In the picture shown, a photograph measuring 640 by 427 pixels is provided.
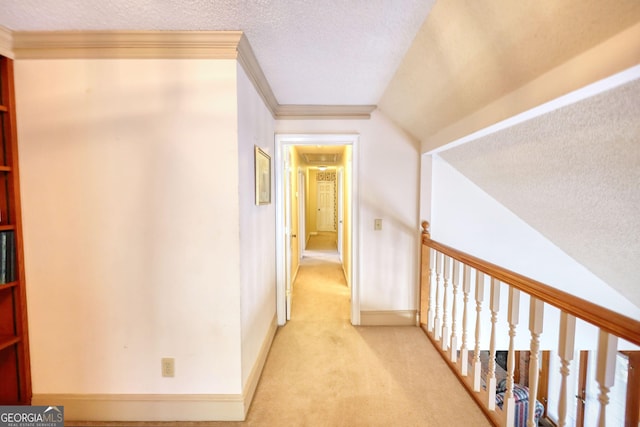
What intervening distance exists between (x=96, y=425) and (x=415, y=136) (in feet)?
10.5

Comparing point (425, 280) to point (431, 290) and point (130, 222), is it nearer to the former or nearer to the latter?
point (431, 290)

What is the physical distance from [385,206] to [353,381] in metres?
1.55

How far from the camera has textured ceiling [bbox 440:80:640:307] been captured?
123cm

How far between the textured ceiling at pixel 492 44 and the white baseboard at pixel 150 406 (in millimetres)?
2244

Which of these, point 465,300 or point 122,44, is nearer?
point 122,44

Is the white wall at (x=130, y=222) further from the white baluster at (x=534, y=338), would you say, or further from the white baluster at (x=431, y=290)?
the white baluster at (x=431, y=290)

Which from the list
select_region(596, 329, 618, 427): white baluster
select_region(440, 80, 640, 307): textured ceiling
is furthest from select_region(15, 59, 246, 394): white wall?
select_region(440, 80, 640, 307): textured ceiling

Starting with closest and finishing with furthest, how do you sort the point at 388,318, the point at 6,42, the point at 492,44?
the point at 492,44 < the point at 6,42 < the point at 388,318

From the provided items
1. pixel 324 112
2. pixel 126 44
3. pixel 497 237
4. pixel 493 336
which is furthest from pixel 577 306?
pixel 126 44

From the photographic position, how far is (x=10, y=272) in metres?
1.54

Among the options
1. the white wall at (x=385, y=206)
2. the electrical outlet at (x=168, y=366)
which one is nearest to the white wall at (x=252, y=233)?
the electrical outlet at (x=168, y=366)

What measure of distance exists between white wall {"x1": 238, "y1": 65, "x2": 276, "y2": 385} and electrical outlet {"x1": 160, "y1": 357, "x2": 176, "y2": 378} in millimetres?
403

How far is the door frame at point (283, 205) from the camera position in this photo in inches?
106

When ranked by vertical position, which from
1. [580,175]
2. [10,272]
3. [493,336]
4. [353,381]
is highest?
[580,175]
